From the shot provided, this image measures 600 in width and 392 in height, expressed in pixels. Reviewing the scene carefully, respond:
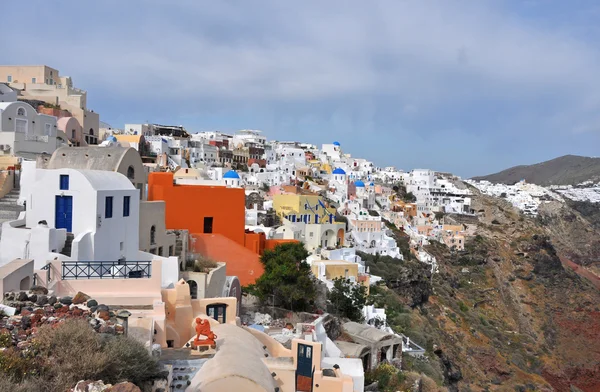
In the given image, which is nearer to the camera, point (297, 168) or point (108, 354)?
point (108, 354)

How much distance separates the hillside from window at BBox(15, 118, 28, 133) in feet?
81.9

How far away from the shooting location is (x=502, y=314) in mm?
56438

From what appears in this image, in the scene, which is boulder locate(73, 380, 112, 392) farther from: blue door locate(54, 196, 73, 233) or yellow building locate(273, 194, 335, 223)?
yellow building locate(273, 194, 335, 223)

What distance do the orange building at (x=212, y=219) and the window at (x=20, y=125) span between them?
1102cm

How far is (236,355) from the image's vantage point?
337 inches

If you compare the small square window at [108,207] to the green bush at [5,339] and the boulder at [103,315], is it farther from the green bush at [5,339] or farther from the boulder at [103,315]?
the green bush at [5,339]

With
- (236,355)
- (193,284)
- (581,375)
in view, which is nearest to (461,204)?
(581,375)

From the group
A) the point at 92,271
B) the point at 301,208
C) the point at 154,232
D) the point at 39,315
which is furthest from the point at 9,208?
the point at 301,208

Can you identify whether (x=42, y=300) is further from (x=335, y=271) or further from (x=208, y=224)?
(x=335, y=271)

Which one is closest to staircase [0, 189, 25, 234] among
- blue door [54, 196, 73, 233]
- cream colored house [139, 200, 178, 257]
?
blue door [54, 196, 73, 233]

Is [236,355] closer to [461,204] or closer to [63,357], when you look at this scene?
[63,357]

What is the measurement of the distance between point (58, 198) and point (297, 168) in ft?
192

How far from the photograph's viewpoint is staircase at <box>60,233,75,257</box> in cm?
1439

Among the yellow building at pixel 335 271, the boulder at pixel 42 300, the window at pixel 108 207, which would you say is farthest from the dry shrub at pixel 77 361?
the yellow building at pixel 335 271
